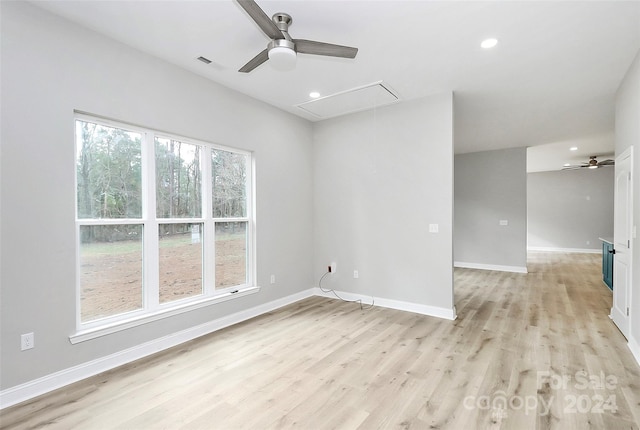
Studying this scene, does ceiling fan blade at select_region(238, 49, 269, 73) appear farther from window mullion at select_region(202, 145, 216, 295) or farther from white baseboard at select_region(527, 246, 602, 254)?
white baseboard at select_region(527, 246, 602, 254)

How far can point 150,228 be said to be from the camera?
308 cm

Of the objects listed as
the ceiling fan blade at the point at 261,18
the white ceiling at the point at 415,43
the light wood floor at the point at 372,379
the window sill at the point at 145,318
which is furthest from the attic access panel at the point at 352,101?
the light wood floor at the point at 372,379

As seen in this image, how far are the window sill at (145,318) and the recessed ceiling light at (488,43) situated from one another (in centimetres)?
369

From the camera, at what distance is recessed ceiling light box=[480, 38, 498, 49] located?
2.73 meters

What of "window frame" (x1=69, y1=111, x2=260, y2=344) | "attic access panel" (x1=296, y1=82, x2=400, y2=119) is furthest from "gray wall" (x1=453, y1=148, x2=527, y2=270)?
"window frame" (x1=69, y1=111, x2=260, y2=344)

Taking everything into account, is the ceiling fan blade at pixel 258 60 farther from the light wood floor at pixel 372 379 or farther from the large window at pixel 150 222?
the light wood floor at pixel 372 379

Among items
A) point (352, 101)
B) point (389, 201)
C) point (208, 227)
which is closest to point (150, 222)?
point (208, 227)

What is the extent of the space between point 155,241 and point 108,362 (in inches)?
43.8

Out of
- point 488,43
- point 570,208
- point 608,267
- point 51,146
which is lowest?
point 608,267

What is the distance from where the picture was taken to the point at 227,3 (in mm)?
2268

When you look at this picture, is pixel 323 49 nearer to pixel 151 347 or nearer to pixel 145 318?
pixel 145 318

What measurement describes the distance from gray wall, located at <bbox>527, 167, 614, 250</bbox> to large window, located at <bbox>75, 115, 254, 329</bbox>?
36.9ft

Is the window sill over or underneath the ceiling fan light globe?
underneath

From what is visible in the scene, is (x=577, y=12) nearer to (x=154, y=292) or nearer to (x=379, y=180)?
(x=379, y=180)
